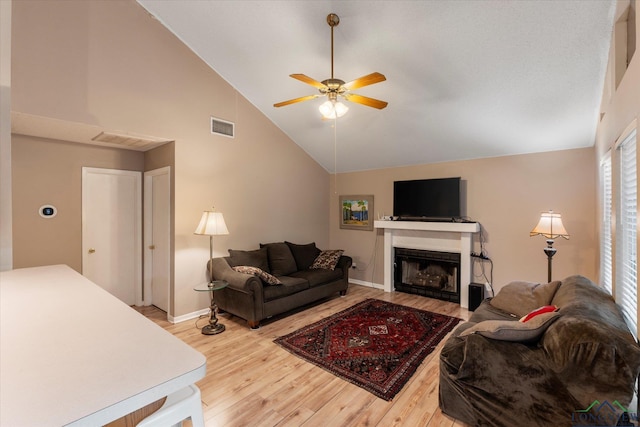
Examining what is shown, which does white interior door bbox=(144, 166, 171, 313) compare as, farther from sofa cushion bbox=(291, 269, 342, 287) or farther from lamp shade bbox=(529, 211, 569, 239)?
lamp shade bbox=(529, 211, 569, 239)

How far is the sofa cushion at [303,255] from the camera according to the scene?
5012 mm

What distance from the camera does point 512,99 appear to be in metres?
3.24

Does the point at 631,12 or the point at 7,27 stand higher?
the point at 631,12

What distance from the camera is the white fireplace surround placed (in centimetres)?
449

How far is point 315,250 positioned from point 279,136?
6.94 feet

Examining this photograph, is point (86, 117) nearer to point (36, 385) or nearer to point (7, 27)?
point (7, 27)

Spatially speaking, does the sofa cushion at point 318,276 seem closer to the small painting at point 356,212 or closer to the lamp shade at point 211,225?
the small painting at point 356,212

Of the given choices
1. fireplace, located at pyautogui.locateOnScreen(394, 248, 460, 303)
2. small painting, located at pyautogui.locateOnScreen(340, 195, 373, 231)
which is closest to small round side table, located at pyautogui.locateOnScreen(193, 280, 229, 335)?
small painting, located at pyautogui.locateOnScreen(340, 195, 373, 231)

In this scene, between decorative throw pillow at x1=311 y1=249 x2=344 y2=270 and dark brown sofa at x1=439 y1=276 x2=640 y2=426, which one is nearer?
dark brown sofa at x1=439 y1=276 x2=640 y2=426

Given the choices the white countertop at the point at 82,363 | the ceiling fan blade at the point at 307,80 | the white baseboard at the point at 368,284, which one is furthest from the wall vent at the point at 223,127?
the white baseboard at the point at 368,284

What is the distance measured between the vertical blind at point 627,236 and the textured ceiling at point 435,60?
1072 millimetres

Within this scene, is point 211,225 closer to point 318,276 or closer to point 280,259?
point 280,259

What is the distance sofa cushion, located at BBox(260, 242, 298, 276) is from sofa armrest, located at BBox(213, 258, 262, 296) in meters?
0.81

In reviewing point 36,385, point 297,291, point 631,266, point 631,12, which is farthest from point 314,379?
point 631,12
